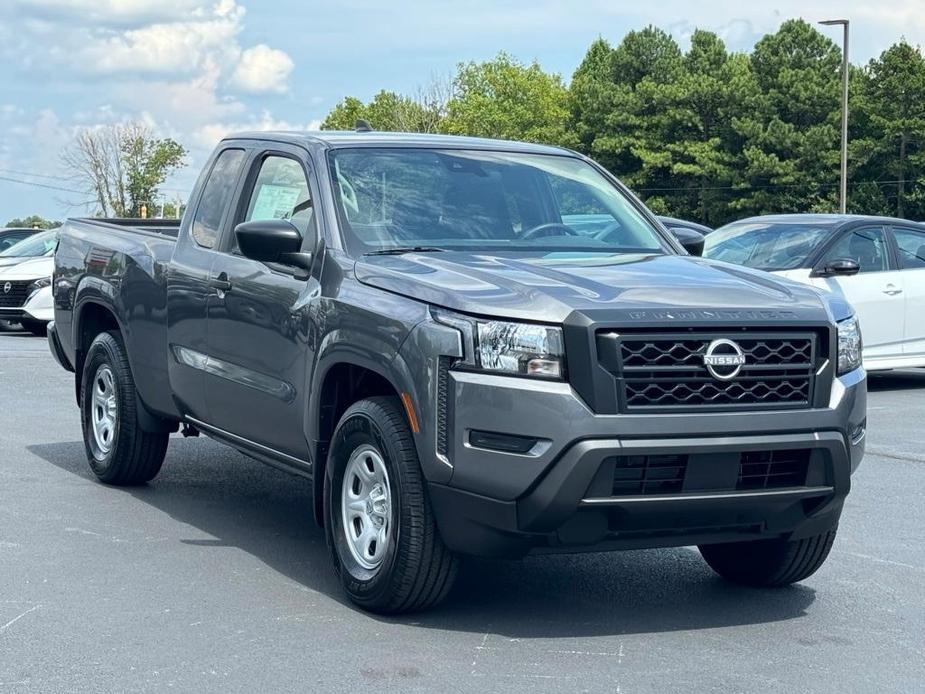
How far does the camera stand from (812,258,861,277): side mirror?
13539 mm

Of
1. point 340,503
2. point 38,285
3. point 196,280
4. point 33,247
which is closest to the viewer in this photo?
point 340,503

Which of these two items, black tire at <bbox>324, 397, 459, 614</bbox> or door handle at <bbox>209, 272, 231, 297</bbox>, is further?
door handle at <bbox>209, 272, 231, 297</bbox>

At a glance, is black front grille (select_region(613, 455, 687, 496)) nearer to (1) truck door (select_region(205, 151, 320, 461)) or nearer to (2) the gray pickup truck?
(2) the gray pickup truck

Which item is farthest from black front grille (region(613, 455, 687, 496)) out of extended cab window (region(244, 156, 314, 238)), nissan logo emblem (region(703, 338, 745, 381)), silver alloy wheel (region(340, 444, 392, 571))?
extended cab window (region(244, 156, 314, 238))

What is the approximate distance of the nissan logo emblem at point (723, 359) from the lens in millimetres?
5262

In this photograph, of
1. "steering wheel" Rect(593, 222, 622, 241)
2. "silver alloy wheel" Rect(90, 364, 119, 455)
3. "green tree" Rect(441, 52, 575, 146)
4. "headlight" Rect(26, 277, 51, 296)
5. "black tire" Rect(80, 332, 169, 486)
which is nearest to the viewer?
"steering wheel" Rect(593, 222, 622, 241)

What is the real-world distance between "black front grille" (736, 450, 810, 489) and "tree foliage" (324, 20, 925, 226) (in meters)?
67.8

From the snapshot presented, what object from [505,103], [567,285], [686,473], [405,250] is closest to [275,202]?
[405,250]

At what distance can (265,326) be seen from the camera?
6.62 meters

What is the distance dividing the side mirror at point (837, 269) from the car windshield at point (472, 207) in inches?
268

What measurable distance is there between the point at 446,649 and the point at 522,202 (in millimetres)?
2282

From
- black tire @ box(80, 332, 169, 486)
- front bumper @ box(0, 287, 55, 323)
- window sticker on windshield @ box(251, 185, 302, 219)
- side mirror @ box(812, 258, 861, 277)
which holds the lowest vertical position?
front bumper @ box(0, 287, 55, 323)

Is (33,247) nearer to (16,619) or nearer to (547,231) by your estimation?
(547,231)

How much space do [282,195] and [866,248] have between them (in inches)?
342
